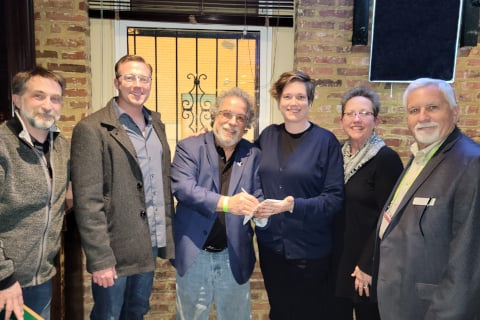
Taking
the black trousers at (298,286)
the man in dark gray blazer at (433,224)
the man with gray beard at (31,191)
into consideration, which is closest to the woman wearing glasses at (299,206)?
the black trousers at (298,286)

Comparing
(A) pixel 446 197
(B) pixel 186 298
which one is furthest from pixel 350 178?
(B) pixel 186 298

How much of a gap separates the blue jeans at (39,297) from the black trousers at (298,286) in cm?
104

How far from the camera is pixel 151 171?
1.86 metres

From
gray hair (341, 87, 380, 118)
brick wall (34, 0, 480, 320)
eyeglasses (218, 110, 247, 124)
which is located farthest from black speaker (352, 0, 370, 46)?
eyeglasses (218, 110, 247, 124)

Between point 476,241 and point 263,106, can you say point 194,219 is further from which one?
point 263,106

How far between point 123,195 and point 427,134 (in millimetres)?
1328

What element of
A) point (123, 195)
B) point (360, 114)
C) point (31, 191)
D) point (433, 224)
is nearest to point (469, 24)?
point (360, 114)

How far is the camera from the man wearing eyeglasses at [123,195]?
1.68 meters

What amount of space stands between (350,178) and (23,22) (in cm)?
241

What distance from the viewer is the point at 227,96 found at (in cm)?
199

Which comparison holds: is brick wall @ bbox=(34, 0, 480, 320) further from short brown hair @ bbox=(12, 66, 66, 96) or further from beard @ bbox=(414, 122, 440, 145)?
beard @ bbox=(414, 122, 440, 145)

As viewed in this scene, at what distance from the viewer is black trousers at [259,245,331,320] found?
1955 millimetres

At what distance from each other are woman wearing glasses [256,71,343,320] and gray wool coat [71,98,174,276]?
0.59 metres

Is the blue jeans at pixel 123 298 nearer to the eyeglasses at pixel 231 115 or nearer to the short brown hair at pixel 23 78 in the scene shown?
the eyeglasses at pixel 231 115
